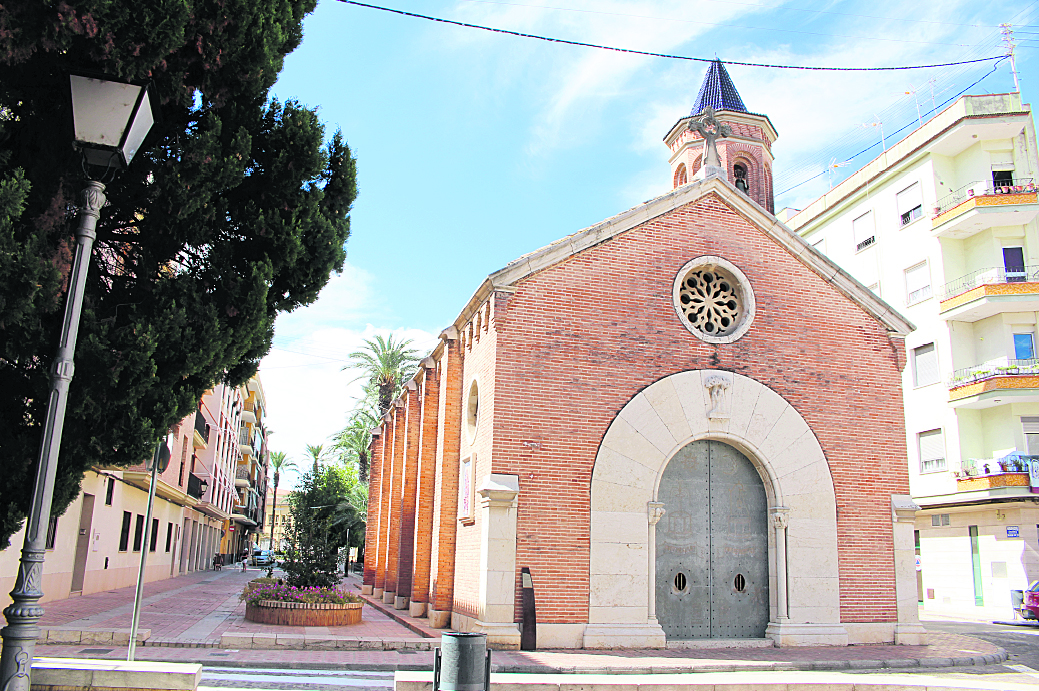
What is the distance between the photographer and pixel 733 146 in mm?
20188

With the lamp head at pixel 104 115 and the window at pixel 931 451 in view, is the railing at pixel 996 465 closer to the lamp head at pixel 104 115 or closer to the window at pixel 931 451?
the window at pixel 931 451

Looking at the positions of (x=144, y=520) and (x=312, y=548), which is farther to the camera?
(x=144, y=520)

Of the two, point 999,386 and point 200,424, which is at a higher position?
point 999,386

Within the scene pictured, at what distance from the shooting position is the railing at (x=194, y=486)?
3209 centimetres

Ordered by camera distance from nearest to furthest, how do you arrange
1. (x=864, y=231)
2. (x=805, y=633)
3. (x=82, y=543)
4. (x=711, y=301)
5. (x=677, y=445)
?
(x=805, y=633)
(x=677, y=445)
(x=711, y=301)
(x=82, y=543)
(x=864, y=231)

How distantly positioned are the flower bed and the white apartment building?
1729cm

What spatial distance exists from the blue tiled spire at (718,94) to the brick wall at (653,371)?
7.72m

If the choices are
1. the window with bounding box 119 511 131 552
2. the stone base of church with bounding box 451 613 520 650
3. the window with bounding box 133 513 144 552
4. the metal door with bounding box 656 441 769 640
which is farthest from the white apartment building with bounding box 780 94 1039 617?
the window with bounding box 133 513 144 552

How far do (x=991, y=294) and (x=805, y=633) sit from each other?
665 inches

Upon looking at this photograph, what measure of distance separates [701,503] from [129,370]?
402 inches

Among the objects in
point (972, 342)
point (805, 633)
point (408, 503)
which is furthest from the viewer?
point (972, 342)

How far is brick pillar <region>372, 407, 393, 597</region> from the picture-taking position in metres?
22.9

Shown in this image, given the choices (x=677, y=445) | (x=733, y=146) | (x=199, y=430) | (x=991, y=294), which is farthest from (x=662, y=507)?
(x=199, y=430)

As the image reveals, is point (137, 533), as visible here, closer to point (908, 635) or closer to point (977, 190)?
point (908, 635)
